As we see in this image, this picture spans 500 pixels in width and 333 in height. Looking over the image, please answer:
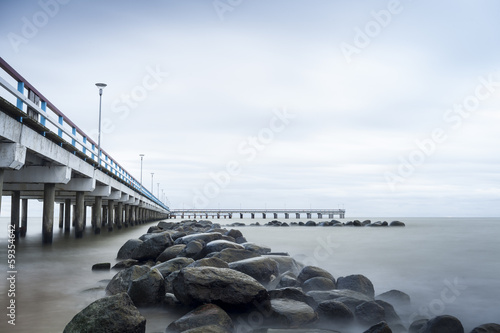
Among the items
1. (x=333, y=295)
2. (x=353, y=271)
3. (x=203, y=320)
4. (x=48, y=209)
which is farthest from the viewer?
(x=48, y=209)

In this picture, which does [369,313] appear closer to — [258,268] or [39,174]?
[258,268]

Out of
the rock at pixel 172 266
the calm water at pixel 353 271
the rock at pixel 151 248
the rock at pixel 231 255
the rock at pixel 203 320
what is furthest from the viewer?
the rock at pixel 151 248

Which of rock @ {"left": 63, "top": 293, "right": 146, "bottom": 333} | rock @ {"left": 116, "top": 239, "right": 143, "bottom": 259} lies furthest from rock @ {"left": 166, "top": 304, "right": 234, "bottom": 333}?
rock @ {"left": 116, "top": 239, "right": 143, "bottom": 259}

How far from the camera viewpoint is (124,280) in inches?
264

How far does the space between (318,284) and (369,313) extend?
166 centimetres

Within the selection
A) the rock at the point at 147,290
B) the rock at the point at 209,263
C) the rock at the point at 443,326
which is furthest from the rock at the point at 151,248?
the rock at the point at 443,326

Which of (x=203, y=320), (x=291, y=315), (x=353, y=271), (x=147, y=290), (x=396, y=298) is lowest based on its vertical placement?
(x=353, y=271)

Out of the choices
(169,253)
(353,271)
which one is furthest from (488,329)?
(353,271)

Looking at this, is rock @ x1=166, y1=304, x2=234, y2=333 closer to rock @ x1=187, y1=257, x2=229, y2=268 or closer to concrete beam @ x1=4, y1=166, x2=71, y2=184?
rock @ x1=187, y1=257, x2=229, y2=268

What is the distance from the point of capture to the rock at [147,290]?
609 centimetres

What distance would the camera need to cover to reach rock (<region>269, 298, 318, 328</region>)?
5477 mm

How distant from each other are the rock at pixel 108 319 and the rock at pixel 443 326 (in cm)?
356

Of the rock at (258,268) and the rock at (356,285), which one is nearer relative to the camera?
the rock at (356,285)

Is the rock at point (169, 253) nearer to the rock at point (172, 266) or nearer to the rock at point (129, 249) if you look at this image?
the rock at point (129, 249)
